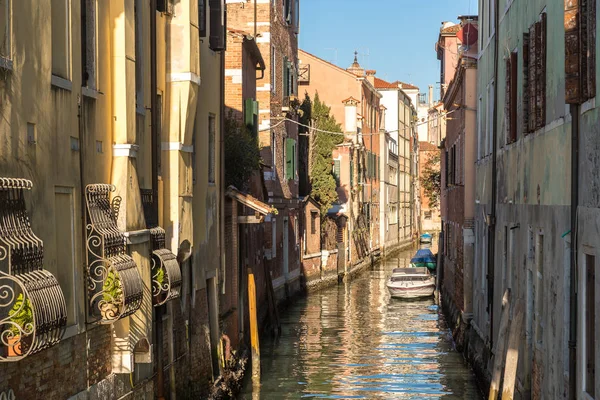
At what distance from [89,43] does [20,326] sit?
3562 mm

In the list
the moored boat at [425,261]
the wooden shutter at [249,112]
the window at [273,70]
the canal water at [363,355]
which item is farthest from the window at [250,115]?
the moored boat at [425,261]

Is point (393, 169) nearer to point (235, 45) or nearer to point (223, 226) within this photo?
point (235, 45)

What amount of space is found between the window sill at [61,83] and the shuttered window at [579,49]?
4434 mm

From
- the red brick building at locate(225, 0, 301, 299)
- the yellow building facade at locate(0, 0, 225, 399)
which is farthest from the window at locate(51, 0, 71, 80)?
the red brick building at locate(225, 0, 301, 299)

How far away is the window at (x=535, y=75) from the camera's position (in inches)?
451

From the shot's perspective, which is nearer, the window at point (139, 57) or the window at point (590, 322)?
the window at point (590, 322)

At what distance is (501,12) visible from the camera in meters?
16.1

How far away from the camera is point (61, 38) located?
877 centimetres

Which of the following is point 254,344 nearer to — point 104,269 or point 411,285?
point 104,269

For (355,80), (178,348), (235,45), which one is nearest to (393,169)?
(355,80)

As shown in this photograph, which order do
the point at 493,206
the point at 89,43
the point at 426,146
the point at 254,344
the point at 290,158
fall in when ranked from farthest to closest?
the point at 426,146
the point at 290,158
the point at 254,344
the point at 493,206
the point at 89,43

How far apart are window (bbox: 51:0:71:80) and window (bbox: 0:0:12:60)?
1.15 m

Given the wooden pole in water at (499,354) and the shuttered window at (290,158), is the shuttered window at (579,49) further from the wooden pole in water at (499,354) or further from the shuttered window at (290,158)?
the shuttered window at (290,158)

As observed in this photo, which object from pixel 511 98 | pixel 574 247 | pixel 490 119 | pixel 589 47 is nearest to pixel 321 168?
pixel 490 119
